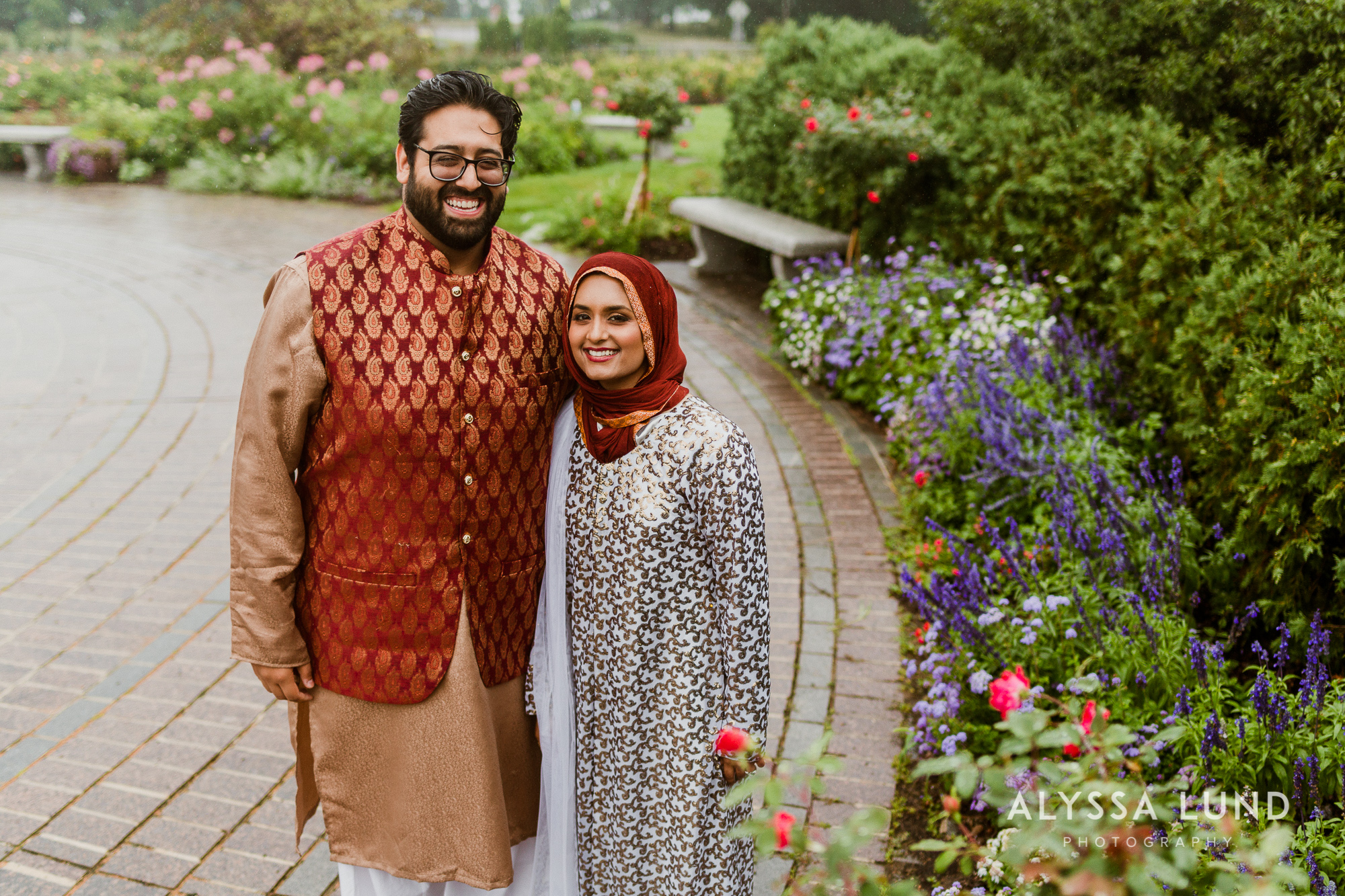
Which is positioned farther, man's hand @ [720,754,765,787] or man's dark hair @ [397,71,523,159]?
man's hand @ [720,754,765,787]

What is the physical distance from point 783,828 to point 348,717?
1128mm

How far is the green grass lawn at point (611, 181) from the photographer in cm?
1078

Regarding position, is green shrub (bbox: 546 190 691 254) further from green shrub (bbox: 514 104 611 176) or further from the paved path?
green shrub (bbox: 514 104 611 176)

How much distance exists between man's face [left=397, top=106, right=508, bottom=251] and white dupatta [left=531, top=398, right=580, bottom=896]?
429 millimetres

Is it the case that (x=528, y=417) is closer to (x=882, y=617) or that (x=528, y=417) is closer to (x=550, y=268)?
(x=550, y=268)

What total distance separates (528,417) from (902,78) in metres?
6.53

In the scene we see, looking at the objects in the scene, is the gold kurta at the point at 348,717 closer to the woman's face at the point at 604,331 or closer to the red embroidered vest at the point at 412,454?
the red embroidered vest at the point at 412,454

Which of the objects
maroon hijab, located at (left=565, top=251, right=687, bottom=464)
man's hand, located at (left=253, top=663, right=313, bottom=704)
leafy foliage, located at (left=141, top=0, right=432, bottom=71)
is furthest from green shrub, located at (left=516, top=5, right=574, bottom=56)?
man's hand, located at (left=253, top=663, right=313, bottom=704)

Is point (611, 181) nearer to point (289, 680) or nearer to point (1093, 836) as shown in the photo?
point (289, 680)

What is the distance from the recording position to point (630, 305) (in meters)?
1.93

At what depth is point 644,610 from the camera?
2.00 metres

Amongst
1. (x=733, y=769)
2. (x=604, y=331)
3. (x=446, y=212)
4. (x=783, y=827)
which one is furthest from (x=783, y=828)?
(x=446, y=212)

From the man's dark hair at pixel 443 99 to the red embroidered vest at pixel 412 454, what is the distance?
0.17 m

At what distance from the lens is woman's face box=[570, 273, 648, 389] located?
1929 mm
